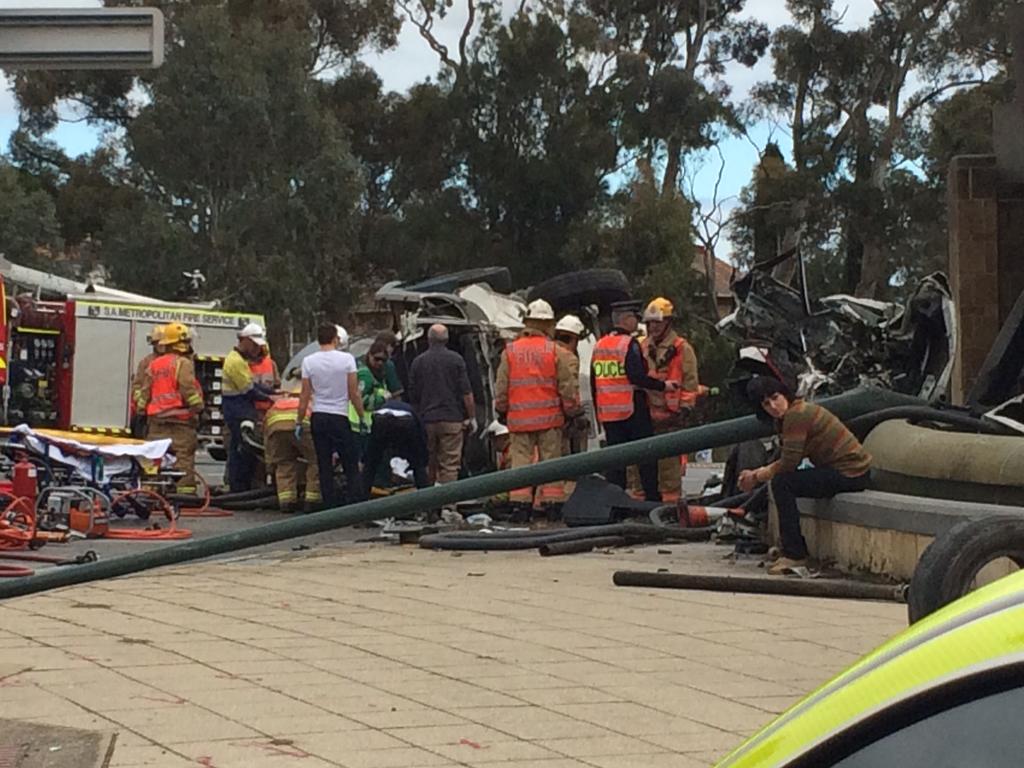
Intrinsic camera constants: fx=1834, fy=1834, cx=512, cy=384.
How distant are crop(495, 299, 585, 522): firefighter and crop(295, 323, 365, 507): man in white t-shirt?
125 cm

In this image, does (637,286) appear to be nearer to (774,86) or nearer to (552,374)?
(774,86)

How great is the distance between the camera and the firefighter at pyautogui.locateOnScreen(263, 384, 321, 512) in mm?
15766

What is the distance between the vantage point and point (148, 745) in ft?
19.1

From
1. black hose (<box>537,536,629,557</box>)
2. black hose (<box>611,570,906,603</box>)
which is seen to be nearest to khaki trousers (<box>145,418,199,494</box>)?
black hose (<box>537,536,629,557</box>)

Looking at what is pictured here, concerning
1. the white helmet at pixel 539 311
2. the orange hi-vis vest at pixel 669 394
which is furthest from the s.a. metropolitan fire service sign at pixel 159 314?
the orange hi-vis vest at pixel 669 394

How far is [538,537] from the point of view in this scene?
40.0 ft

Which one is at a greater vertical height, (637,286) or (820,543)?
(637,286)

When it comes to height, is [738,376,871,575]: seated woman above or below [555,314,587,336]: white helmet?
below

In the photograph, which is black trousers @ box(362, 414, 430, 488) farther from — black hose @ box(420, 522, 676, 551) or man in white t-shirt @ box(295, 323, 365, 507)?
black hose @ box(420, 522, 676, 551)

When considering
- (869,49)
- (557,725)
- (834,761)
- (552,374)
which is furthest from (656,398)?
(869,49)

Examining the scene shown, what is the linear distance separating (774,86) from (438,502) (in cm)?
4225

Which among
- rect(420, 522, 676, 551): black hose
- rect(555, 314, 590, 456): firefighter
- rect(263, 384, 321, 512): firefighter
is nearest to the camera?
rect(420, 522, 676, 551): black hose

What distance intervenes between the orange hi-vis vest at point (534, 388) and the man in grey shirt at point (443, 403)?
124 centimetres

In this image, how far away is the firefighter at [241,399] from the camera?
17.0 metres
